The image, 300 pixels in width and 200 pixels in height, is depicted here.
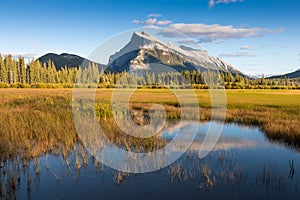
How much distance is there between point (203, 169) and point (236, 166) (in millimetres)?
1863

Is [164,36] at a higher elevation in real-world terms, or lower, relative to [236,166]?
higher

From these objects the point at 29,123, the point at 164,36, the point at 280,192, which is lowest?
the point at 280,192

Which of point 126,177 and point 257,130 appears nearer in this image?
point 126,177

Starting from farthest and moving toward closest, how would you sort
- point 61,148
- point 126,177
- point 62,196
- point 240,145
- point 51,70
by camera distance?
point 51,70 → point 240,145 → point 61,148 → point 126,177 → point 62,196

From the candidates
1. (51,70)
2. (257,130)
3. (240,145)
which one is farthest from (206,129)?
(51,70)

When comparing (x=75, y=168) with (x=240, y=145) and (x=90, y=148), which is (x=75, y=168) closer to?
(x=90, y=148)

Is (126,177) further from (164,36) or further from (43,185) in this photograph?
(164,36)

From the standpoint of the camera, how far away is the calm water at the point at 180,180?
8.58m

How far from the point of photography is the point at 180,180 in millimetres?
9703

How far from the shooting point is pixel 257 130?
20.0 meters

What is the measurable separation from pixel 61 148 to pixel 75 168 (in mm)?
2920

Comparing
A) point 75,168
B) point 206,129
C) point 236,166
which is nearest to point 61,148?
point 75,168

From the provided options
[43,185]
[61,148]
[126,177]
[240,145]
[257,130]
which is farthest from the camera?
[257,130]

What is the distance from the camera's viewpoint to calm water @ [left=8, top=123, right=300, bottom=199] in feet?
28.1
